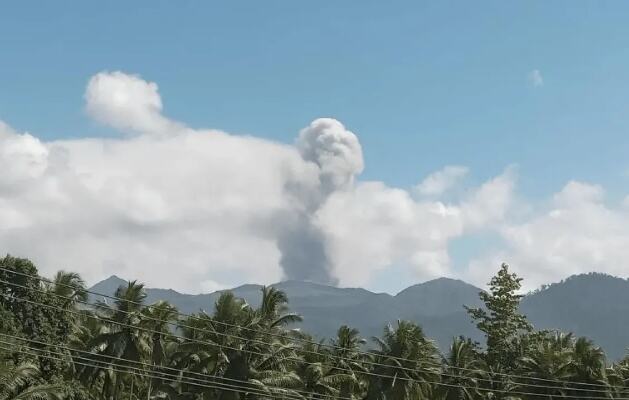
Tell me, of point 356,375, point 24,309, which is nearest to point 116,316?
point 24,309

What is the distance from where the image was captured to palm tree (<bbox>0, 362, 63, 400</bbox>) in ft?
135

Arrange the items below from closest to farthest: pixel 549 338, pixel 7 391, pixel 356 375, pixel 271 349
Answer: pixel 7 391 < pixel 271 349 < pixel 356 375 < pixel 549 338

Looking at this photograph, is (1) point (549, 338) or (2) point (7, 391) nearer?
(2) point (7, 391)

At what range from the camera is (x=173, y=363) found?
62000 mm

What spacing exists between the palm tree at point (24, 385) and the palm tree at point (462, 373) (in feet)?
104

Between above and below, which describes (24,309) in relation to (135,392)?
above

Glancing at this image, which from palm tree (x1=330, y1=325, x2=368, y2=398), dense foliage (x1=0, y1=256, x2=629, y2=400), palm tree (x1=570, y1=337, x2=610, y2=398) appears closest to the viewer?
dense foliage (x1=0, y1=256, x2=629, y2=400)

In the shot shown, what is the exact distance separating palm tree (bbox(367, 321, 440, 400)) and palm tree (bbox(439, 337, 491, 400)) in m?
1.92

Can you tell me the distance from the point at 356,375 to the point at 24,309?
91.7 feet

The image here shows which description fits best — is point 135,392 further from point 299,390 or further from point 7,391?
point 7,391

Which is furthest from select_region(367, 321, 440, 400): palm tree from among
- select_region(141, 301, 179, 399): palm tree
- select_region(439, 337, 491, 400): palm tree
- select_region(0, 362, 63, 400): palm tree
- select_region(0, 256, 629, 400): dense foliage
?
select_region(0, 362, 63, 400): palm tree

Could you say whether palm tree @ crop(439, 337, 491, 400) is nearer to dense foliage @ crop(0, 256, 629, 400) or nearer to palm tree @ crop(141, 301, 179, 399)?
dense foliage @ crop(0, 256, 629, 400)

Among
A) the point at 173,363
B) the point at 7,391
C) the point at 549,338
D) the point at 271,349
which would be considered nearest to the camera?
the point at 7,391

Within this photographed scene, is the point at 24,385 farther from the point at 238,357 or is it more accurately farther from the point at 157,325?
the point at 238,357
